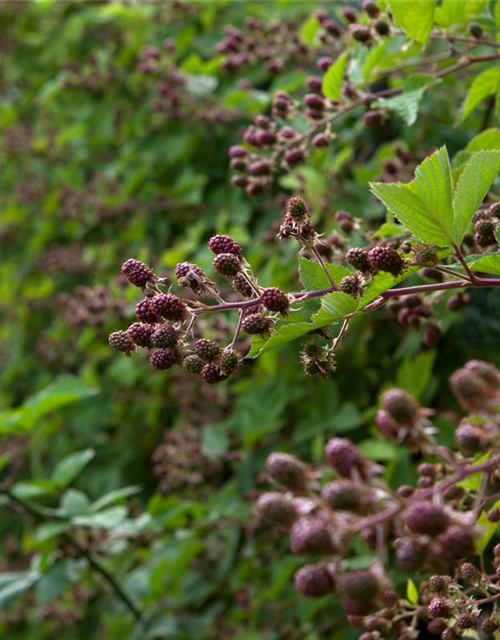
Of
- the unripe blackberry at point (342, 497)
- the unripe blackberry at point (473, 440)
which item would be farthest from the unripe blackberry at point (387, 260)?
the unripe blackberry at point (342, 497)

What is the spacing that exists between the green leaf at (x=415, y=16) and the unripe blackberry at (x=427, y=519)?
1112 millimetres

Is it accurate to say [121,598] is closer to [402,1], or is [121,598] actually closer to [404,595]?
[404,595]

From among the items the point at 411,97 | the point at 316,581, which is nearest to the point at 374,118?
the point at 411,97

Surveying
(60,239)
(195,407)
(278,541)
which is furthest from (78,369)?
(278,541)

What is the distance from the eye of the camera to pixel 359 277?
3.96ft

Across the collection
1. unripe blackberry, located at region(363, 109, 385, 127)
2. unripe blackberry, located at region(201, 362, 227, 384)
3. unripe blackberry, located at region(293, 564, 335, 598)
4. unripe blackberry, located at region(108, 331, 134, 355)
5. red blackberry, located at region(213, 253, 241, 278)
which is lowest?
unripe blackberry, located at region(293, 564, 335, 598)

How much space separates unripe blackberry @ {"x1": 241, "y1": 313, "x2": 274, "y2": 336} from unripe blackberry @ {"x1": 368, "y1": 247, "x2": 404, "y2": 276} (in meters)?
0.18

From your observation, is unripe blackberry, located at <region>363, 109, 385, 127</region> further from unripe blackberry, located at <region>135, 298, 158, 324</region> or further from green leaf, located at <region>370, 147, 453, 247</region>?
unripe blackberry, located at <region>135, 298, 158, 324</region>

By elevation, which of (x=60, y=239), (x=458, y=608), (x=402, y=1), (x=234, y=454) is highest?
(x=402, y=1)

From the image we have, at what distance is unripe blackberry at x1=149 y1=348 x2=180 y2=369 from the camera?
1.21 m

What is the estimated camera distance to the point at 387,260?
A: 1.15 metres

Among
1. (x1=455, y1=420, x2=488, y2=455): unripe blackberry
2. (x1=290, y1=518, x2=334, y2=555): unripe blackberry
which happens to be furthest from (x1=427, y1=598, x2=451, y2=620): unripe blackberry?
(x1=290, y1=518, x2=334, y2=555): unripe blackberry

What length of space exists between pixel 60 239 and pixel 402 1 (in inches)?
138

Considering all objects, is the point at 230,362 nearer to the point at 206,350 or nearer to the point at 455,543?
the point at 206,350
